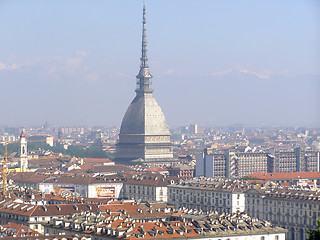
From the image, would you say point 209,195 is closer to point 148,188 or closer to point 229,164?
point 148,188

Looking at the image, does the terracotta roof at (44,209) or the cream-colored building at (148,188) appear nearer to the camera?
the terracotta roof at (44,209)

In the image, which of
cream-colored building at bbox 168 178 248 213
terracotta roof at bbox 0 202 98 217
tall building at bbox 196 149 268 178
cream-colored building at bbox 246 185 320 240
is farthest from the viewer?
tall building at bbox 196 149 268 178

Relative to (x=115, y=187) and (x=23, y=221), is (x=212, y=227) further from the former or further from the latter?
(x=115, y=187)

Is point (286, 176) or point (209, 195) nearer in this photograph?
point (209, 195)

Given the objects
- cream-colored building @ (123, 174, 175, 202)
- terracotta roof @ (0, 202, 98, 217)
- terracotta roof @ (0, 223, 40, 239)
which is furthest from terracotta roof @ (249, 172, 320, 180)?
terracotta roof @ (0, 223, 40, 239)

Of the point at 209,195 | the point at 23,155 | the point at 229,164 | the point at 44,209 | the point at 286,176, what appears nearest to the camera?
the point at 44,209

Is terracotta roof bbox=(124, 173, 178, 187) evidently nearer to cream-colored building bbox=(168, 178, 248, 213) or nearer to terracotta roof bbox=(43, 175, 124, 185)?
terracotta roof bbox=(43, 175, 124, 185)

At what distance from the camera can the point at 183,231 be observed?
229ft

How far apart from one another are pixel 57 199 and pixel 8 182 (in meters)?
29.5

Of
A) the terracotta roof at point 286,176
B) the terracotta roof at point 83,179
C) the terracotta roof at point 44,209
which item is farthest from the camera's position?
the terracotta roof at point 286,176

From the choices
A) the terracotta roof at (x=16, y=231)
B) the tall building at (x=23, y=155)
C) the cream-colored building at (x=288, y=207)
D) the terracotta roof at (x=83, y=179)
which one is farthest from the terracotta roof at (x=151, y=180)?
the terracotta roof at (x=16, y=231)

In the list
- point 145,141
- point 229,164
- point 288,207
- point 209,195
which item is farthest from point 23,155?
point 288,207

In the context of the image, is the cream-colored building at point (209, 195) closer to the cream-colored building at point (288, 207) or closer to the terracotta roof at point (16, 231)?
the cream-colored building at point (288, 207)

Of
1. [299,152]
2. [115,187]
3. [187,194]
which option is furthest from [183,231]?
[299,152]
